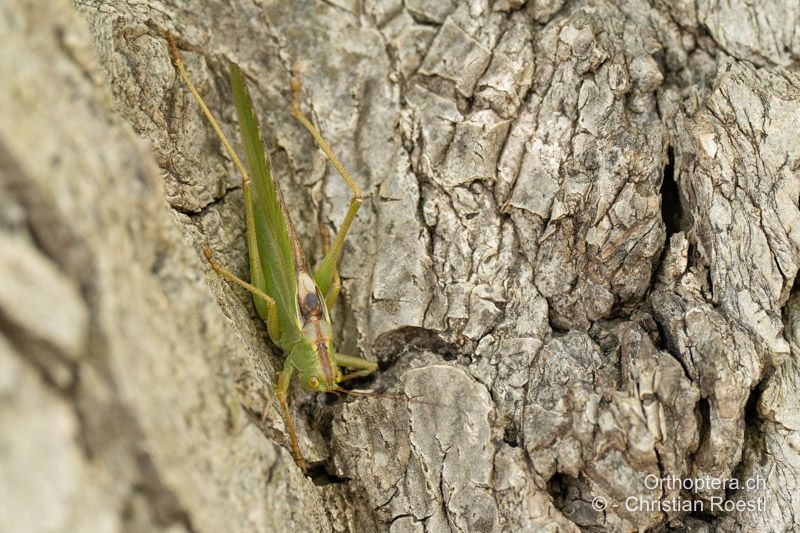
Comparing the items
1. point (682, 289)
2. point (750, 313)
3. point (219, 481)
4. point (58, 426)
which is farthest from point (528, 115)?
point (58, 426)

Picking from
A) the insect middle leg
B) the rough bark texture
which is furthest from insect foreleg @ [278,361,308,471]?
the insect middle leg

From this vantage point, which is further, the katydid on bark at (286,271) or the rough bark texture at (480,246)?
the katydid on bark at (286,271)

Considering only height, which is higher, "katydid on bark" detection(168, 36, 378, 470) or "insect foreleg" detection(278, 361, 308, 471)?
"katydid on bark" detection(168, 36, 378, 470)

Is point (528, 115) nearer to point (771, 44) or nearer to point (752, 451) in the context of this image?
point (771, 44)

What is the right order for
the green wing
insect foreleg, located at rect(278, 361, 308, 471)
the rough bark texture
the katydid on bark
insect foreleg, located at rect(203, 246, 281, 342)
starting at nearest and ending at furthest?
the rough bark texture
insect foreleg, located at rect(278, 361, 308, 471)
insect foreleg, located at rect(203, 246, 281, 342)
the katydid on bark
the green wing

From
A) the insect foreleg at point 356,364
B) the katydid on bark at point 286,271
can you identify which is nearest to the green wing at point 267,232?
the katydid on bark at point 286,271

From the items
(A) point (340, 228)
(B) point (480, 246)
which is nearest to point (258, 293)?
(A) point (340, 228)

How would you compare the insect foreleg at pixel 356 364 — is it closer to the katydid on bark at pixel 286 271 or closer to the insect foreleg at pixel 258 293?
the katydid on bark at pixel 286 271

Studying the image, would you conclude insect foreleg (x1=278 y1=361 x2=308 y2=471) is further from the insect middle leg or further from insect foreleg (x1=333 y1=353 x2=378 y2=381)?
the insect middle leg
